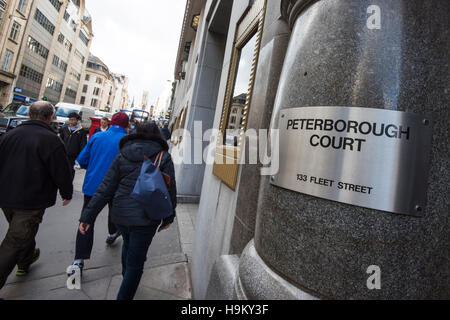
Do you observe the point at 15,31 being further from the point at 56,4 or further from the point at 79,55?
the point at 79,55

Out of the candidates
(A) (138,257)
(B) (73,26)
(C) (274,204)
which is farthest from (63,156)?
(B) (73,26)

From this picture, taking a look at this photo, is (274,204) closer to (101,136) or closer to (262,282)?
(262,282)

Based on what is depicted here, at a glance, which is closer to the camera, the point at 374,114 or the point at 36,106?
the point at 374,114

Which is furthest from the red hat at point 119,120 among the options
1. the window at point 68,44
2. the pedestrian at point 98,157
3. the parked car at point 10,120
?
the window at point 68,44

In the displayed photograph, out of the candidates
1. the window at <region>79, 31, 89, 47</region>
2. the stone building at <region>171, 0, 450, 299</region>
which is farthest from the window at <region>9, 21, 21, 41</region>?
the stone building at <region>171, 0, 450, 299</region>

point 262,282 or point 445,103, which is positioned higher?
point 445,103

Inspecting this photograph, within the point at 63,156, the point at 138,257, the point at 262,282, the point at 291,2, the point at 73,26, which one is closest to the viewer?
the point at 262,282

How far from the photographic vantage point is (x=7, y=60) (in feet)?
106

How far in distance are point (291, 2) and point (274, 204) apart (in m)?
1.43

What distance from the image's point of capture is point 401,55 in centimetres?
126

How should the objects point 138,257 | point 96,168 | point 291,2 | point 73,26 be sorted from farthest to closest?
point 73,26 < point 96,168 < point 138,257 < point 291,2

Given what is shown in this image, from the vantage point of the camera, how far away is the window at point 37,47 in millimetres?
35884

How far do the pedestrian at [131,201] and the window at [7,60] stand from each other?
40.5 metres
